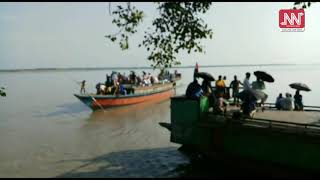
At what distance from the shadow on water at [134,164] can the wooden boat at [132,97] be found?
37.8 ft

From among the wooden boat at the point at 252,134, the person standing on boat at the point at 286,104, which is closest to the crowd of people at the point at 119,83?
the person standing on boat at the point at 286,104

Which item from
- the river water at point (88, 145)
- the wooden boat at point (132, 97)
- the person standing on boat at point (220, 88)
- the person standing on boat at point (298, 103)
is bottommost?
the river water at point (88, 145)

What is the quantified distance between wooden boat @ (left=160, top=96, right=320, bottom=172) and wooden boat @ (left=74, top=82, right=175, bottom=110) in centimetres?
1407

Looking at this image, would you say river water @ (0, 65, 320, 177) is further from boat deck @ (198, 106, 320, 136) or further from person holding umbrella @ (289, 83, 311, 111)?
person holding umbrella @ (289, 83, 311, 111)

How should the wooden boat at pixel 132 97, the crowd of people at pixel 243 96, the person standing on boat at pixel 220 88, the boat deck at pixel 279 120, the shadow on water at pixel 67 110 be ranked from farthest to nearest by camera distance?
1. the shadow on water at pixel 67 110
2. the wooden boat at pixel 132 97
3. the person standing on boat at pixel 220 88
4. the crowd of people at pixel 243 96
5. the boat deck at pixel 279 120

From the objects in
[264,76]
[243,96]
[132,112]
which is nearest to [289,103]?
[264,76]

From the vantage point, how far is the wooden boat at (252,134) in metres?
10.1

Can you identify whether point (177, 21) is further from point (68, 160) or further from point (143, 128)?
point (143, 128)

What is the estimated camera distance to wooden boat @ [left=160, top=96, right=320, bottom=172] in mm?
10148

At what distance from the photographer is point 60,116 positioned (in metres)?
27.3

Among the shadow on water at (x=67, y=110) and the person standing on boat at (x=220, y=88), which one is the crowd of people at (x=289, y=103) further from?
the shadow on water at (x=67, y=110)

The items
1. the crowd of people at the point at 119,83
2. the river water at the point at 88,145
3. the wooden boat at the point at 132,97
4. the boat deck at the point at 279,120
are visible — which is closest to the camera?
the boat deck at the point at 279,120

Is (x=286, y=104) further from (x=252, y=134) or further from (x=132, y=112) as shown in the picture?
(x=132, y=112)

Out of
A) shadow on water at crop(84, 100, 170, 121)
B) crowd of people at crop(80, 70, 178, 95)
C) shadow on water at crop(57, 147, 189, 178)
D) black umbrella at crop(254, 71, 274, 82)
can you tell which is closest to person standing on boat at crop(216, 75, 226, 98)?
black umbrella at crop(254, 71, 274, 82)
